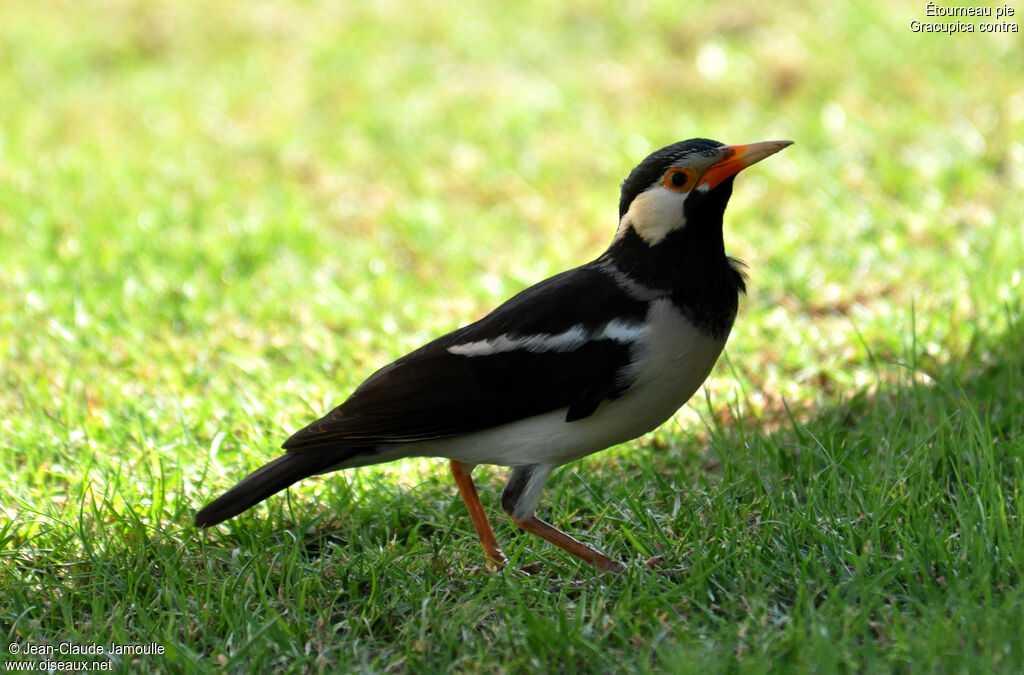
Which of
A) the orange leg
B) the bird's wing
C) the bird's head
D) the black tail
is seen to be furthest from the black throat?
the black tail

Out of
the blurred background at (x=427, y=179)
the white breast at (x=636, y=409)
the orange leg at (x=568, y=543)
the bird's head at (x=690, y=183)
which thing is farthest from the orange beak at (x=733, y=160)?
the blurred background at (x=427, y=179)

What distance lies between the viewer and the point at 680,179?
400cm

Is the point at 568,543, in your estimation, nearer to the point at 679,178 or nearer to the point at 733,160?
the point at 679,178

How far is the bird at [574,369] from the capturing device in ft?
12.5

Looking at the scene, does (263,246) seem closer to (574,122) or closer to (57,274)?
(57,274)

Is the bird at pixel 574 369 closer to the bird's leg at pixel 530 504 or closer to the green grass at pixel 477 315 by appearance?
the bird's leg at pixel 530 504

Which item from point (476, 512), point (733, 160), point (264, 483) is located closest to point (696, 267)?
point (733, 160)

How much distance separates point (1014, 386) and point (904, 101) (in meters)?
4.96

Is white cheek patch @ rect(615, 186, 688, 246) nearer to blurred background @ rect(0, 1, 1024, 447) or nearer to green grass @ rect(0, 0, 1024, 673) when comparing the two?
green grass @ rect(0, 0, 1024, 673)

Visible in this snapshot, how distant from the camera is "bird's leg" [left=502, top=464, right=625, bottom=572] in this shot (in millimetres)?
3900

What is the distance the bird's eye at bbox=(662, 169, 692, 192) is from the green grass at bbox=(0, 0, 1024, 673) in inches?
41.4

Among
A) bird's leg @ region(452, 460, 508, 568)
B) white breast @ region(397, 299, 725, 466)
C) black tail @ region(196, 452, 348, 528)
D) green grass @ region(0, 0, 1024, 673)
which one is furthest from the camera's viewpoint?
bird's leg @ region(452, 460, 508, 568)

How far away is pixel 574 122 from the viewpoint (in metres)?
9.48

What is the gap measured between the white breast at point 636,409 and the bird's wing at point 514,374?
4 centimetres
